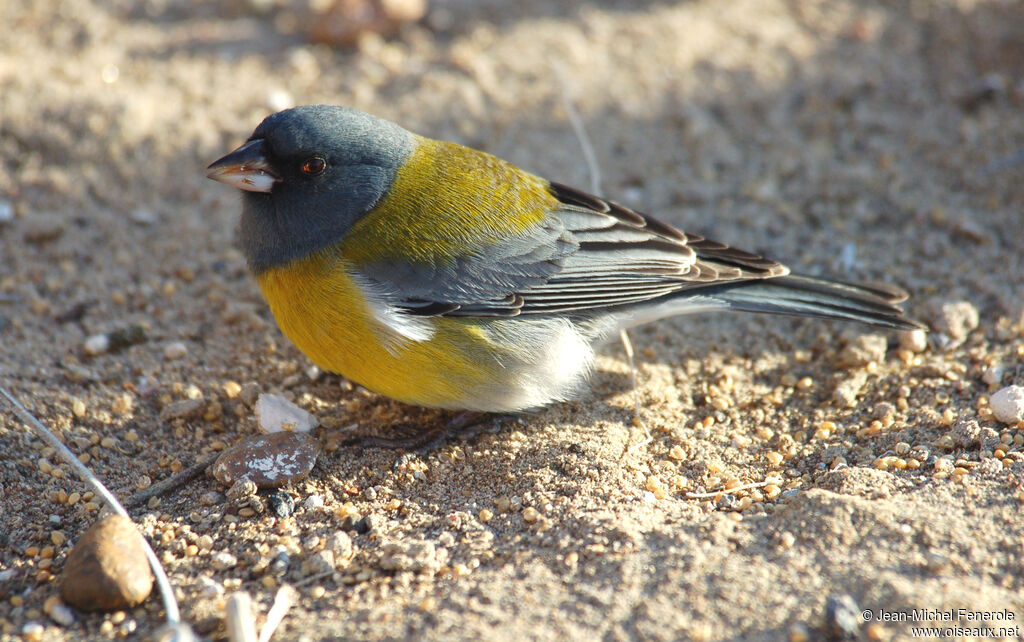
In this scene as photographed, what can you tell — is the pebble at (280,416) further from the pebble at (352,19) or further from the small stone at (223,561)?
the pebble at (352,19)

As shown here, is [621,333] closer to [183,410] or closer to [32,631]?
[183,410]

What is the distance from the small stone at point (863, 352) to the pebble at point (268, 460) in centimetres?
240

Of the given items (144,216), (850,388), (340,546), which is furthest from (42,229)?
(850,388)

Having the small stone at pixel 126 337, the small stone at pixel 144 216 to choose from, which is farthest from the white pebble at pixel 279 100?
the small stone at pixel 126 337

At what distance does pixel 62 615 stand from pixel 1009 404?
3.54 meters

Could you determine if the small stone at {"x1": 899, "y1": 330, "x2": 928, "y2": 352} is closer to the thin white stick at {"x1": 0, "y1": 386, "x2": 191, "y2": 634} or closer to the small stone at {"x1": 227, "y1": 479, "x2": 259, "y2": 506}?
the small stone at {"x1": 227, "y1": 479, "x2": 259, "y2": 506}

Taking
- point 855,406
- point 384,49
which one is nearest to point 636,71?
point 384,49

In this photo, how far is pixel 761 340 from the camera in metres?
4.20

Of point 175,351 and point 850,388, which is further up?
point 850,388

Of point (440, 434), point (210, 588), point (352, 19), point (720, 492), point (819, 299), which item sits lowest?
point (210, 588)

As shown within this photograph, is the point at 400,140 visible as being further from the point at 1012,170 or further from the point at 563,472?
the point at 1012,170

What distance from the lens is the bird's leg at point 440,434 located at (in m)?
3.61

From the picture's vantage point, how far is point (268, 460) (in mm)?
3303

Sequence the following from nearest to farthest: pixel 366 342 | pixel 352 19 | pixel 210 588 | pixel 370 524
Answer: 1. pixel 210 588
2. pixel 370 524
3. pixel 366 342
4. pixel 352 19
